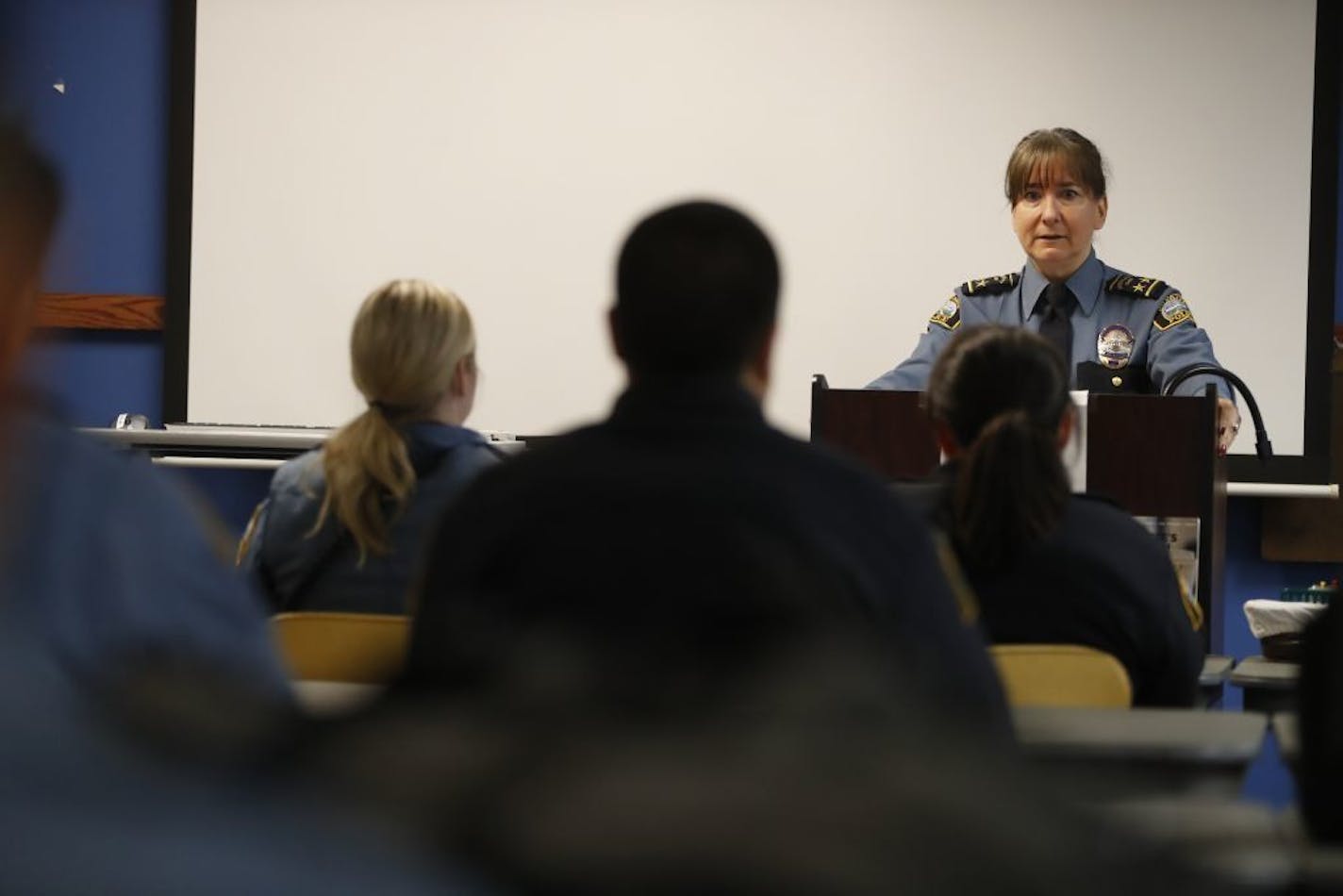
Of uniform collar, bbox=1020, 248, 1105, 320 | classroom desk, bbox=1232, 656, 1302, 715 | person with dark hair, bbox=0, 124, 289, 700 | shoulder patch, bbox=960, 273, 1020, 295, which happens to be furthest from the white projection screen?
person with dark hair, bbox=0, 124, 289, 700

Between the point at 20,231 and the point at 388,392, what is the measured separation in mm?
2225

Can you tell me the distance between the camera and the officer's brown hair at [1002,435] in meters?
2.03

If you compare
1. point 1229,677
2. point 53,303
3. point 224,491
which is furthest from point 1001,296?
point 53,303

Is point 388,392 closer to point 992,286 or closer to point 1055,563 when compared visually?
point 1055,563

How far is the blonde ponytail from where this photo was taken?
7.54ft

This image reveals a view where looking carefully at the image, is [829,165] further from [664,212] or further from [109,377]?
[664,212]

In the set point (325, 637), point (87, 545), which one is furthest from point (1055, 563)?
point (87, 545)

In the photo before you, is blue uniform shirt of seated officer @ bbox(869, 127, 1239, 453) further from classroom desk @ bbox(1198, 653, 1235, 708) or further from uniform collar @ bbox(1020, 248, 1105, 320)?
classroom desk @ bbox(1198, 653, 1235, 708)

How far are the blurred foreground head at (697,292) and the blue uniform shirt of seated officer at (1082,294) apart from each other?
1853 mm

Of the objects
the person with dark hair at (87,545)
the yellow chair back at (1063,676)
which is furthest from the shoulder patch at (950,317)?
the person with dark hair at (87,545)

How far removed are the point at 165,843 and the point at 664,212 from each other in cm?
139

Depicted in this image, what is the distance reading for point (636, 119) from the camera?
17.6ft

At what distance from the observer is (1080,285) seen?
360cm

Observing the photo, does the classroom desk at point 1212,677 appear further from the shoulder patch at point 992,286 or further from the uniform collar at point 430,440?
the shoulder patch at point 992,286
